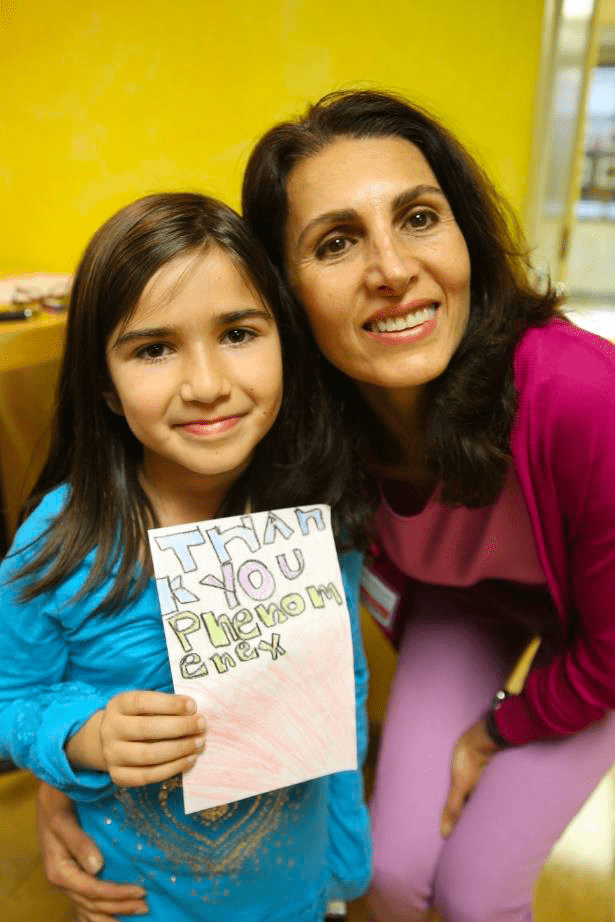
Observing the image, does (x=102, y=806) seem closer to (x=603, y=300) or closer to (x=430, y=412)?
(x=430, y=412)

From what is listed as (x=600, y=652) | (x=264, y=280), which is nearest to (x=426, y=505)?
(x=600, y=652)

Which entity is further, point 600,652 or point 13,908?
point 13,908

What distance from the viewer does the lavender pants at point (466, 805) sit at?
98 cm

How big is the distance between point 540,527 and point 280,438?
13.6 inches

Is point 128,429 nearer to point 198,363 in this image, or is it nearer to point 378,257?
point 198,363

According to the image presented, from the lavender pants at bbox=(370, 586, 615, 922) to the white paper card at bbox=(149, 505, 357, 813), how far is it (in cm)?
34

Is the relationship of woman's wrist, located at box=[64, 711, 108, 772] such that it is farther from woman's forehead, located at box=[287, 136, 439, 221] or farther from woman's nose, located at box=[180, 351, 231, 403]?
woman's forehead, located at box=[287, 136, 439, 221]

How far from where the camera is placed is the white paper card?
2.35 ft

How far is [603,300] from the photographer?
5.18m

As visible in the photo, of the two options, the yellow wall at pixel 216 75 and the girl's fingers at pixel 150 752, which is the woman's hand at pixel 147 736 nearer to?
the girl's fingers at pixel 150 752

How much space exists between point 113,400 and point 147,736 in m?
0.35

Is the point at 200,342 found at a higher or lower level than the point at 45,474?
higher

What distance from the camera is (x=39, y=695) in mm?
771

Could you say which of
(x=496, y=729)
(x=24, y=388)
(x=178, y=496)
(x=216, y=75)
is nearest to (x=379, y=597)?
(x=496, y=729)
